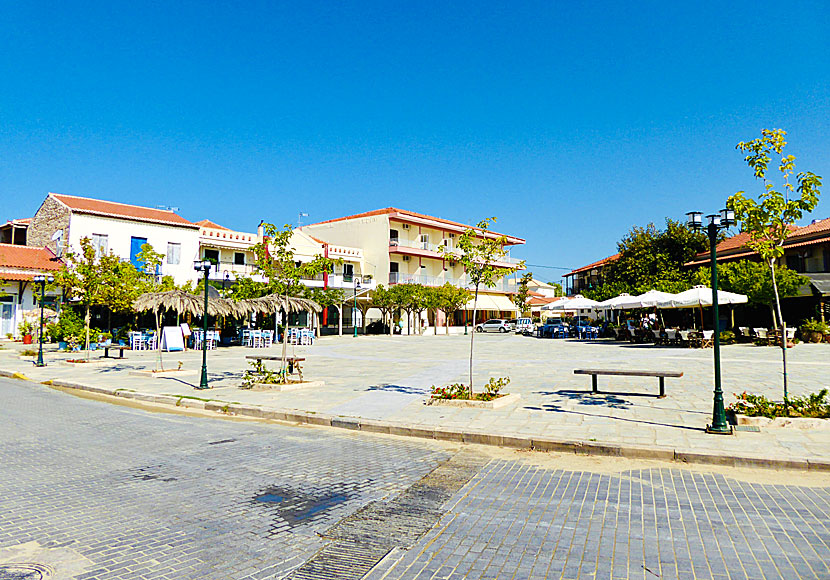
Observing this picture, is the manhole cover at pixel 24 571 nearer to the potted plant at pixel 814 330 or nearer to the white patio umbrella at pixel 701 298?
the white patio umbrella at pixel 701 298

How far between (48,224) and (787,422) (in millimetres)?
40815

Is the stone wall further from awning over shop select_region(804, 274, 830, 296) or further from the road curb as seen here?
awning over shop select_region(804, 274, 830, 296)

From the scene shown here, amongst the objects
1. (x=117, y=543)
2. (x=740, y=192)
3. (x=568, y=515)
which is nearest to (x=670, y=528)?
(x=568, y=515)

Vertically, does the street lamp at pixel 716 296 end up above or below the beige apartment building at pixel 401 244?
below

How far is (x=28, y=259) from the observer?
111ft

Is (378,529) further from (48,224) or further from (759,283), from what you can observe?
(48,224)

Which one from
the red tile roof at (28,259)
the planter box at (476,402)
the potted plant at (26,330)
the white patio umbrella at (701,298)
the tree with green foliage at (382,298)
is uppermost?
the red tile roof at (28,259)

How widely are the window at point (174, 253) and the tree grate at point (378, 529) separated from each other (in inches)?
1390

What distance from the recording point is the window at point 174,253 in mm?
37500

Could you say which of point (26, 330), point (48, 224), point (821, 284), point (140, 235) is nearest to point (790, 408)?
point (821, 284)

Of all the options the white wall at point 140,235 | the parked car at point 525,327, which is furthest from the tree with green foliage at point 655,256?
the white wall at point 140,235

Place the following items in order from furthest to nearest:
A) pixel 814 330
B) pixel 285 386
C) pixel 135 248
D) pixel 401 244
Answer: pixel 401 244 → pixel 135 248 → pixel 814 330 → pixel 285 386

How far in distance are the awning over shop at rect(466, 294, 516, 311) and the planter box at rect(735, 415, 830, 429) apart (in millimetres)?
48537

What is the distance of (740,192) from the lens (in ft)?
30.6
